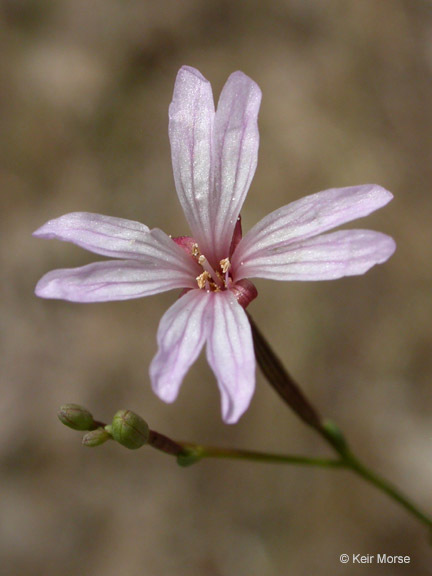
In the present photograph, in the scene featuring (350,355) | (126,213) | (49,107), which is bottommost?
(350,355)

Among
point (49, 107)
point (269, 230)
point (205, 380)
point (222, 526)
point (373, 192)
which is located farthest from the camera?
point (49, 107)

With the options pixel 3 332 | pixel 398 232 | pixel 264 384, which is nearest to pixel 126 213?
pixel 3 332

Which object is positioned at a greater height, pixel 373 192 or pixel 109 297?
pixel 373 192

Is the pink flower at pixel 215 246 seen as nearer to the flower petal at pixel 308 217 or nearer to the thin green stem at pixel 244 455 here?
the flower petal at pixel 308 217

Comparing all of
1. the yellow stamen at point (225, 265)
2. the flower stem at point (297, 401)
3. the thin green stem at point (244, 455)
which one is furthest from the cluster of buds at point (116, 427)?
the yellow stamen at point (225, 265)

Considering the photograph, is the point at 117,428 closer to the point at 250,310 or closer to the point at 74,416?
the point at 74,416

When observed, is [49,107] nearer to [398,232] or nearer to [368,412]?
[398,232]

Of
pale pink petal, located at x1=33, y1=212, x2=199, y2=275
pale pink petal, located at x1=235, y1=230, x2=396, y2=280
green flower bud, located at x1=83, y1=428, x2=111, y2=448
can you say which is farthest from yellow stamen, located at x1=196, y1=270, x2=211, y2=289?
green flower bud, located at x1=83, y1=428, x2=111, y2=448

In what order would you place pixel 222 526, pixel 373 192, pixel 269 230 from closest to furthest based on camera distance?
pixel 373 192 → pixel 269 230 → pixel 222 526
